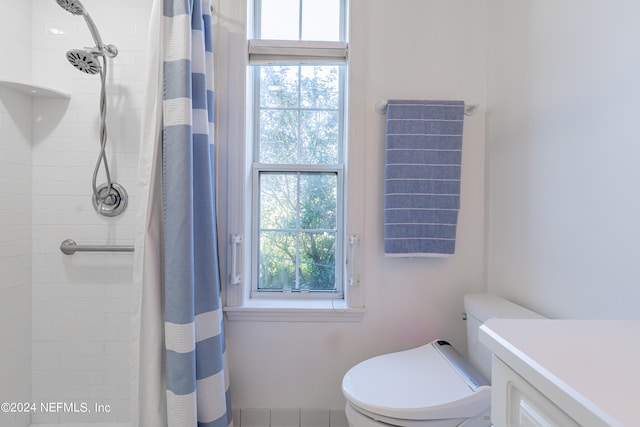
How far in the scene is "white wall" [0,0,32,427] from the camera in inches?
51.1

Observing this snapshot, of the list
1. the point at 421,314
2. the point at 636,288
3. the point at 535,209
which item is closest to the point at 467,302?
the point at 421,314

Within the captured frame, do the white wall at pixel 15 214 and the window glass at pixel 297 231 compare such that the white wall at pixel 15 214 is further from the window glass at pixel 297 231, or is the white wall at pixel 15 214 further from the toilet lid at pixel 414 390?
the toilet lid at pixel 414 390

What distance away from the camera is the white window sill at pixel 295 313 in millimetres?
1418

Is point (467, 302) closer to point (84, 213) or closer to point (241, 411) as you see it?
point (241, 411)

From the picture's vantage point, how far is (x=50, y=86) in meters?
1.41

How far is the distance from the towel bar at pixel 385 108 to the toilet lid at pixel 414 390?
41.6 inches

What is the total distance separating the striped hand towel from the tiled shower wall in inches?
46.6

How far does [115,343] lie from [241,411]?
0.67 m

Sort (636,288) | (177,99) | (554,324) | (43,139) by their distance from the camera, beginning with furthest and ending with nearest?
(43,139)
(177,99)
(636,288)
(554,324)

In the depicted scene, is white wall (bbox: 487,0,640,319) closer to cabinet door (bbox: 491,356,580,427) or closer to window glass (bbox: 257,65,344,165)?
cabinet door (bbox: 491,356,580,427)

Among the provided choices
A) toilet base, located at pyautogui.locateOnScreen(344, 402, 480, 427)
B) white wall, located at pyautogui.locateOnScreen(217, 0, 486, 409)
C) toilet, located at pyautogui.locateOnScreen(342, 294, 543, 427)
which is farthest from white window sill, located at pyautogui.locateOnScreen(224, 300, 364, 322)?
toilet base, located at pyautogui.locateOnScreen(344, 402, 480, 427)

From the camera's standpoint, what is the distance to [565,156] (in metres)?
0.98

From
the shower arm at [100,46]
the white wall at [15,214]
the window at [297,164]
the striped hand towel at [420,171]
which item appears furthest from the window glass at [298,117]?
the white wall at [15,214]

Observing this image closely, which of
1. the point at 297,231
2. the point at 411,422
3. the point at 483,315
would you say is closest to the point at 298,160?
the point at 297,231
